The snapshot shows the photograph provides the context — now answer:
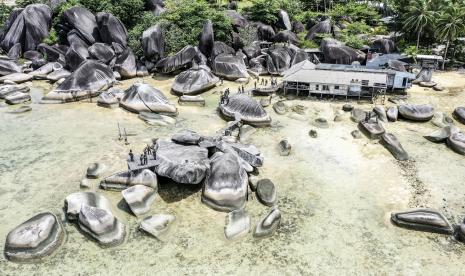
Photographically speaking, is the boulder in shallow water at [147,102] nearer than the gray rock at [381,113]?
No

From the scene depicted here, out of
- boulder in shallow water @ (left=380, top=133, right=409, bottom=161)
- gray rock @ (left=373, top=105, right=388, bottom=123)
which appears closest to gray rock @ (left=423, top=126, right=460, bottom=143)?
boulder in shallow water @ (left=380, top=133, right=409, bottom=161)

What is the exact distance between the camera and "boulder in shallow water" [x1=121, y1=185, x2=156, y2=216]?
2000 centimetres

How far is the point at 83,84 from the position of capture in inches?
1403

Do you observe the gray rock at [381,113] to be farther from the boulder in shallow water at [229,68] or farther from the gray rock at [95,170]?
the gray rock at [95,170]

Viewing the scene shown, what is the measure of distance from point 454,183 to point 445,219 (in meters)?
4.66

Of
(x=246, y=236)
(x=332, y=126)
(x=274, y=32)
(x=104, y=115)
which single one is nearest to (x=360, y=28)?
(x=274, y=32)

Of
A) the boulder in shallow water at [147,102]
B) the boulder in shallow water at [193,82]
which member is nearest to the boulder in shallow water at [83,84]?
the boulder in shallow water at [147,102]

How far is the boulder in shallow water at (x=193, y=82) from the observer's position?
36.0m

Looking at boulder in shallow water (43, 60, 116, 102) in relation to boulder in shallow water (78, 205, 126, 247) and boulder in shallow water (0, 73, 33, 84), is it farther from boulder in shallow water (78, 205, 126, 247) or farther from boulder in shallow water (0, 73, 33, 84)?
boulder in shallow water (78, 205, 126, 247)

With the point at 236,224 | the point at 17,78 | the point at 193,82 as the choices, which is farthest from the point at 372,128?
the point at 17,78

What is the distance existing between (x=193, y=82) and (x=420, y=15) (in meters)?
25.7

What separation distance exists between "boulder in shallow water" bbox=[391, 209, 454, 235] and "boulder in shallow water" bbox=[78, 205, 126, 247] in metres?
13.5

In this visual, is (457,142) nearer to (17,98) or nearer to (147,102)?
(147,102)

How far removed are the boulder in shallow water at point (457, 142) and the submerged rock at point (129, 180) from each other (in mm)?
19424
